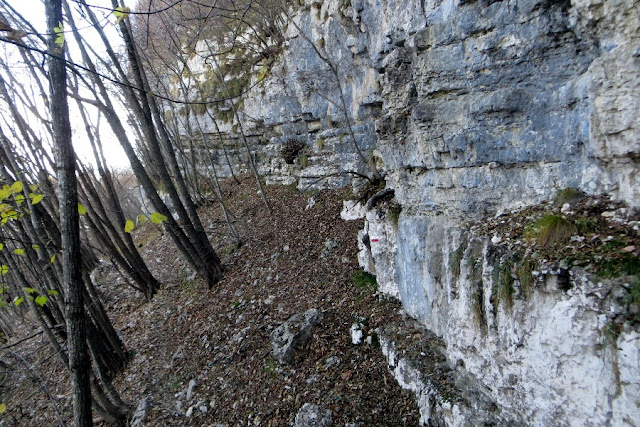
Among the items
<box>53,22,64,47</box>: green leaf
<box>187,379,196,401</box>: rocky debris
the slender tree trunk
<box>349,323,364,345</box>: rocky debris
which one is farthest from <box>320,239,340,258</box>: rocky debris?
<box>53,22,64,47</box>: green leaf

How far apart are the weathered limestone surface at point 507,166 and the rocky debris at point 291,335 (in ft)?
4.98

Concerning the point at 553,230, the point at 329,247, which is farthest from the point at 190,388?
the point at 553,230

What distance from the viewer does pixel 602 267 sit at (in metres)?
2.38

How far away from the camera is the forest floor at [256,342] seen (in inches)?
195

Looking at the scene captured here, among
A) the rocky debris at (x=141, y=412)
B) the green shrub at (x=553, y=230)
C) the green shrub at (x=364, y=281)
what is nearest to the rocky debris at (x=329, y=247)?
the green shrub at (x=364, y=281)

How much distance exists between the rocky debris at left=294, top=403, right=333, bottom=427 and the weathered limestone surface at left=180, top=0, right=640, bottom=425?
1.27 metres

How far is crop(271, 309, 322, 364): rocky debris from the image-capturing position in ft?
18.5

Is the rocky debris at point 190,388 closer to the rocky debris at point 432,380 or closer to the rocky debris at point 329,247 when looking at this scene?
the rocky debris at point 432,380

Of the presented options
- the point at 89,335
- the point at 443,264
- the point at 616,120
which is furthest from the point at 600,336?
the point at 89,335

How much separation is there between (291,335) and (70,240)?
3993 mm

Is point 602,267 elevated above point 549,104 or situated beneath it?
situated beneath

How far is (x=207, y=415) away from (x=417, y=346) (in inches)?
143

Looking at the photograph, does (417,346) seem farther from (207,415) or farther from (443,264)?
(207,415)

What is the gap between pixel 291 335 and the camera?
5781 mm
